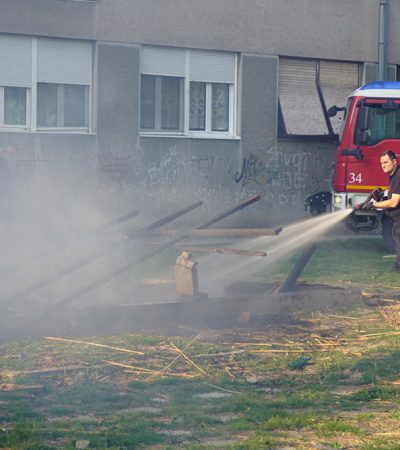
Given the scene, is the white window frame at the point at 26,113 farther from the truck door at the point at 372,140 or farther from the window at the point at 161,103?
the truck door at the point at 372,140

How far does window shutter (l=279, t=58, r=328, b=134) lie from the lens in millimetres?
20328

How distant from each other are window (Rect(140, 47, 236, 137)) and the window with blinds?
1208 millimetres

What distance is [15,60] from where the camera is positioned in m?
17.2

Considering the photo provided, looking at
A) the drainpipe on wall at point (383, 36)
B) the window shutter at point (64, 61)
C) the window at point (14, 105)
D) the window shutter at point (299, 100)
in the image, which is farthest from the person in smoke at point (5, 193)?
the drainpipe on wall at point (383, 36)

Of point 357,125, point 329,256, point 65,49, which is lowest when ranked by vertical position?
point 329,256

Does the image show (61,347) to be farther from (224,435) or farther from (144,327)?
(224,435)

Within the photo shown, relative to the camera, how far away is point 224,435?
5.90 metres

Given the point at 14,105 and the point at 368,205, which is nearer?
the point at 368,205

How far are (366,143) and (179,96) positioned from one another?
4.43m

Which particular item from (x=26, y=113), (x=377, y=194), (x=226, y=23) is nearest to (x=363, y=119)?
(x=377, y=194)

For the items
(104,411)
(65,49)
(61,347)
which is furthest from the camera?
(65,49)

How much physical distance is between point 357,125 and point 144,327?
8185 millimetres

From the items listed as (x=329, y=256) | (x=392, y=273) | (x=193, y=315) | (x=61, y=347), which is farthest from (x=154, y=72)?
(x=61, y=347)

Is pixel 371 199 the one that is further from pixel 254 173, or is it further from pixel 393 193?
pixel 254 173
